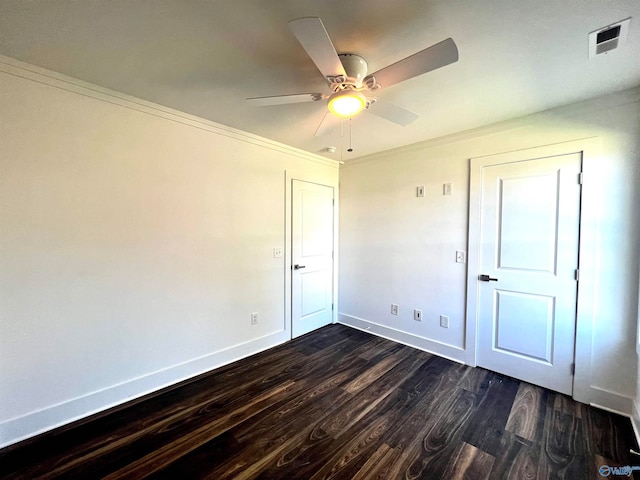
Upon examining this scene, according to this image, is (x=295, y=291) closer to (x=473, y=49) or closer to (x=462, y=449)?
(x=462, y=449)

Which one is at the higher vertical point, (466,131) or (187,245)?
(466,131)

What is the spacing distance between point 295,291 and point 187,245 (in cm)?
144

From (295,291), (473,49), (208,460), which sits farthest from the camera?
(295,291)

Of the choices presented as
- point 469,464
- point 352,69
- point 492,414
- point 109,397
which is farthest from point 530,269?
point 109,397

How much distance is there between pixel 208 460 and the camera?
5.07ft

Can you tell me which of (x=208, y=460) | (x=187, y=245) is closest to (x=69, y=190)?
(x=187, y=245)

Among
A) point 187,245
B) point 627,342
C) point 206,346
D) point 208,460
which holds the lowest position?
point 208,460

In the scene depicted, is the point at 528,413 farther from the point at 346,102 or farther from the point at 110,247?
the point at 110,247

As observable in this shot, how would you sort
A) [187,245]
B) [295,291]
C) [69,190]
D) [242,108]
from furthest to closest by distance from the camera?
[295,291] → [187,245] → [242,108] → [69,190]

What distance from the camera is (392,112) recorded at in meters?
1.72

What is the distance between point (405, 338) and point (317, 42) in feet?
10.1

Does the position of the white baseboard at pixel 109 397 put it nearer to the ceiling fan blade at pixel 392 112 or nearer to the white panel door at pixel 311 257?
the white panel door at pixel 311 257

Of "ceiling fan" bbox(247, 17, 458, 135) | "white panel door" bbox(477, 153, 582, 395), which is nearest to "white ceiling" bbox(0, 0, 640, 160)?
"ceiling fan" bbox(247, 17, 458, 135)

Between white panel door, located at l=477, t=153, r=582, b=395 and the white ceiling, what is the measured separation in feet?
2.06
